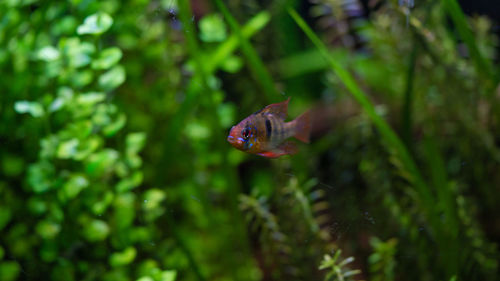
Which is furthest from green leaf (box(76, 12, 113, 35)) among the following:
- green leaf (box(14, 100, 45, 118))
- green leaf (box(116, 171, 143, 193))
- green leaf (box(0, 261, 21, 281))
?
green leaf (box(0, 261, 21, 281))

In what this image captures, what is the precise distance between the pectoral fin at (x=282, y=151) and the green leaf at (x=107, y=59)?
2.83 feet

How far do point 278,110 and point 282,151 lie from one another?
5.3 inches

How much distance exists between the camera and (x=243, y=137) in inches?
46.9

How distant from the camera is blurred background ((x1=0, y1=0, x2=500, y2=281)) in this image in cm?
177

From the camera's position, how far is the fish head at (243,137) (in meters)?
1.19

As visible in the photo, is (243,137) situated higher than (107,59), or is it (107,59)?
(107,59)

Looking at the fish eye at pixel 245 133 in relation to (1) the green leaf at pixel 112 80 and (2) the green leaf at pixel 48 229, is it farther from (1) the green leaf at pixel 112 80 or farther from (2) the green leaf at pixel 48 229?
(2) the green leaf at pixel 48 229

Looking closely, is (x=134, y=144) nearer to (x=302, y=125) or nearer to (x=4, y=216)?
(x=4, y=216)

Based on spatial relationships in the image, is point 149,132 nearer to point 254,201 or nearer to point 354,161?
point 254,201

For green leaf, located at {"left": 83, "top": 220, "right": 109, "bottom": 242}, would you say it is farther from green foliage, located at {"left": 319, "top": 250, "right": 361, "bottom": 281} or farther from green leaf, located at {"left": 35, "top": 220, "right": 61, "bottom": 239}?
green foliage, located at {"left": 319, "top": 250, "right": 361, "bottom": 281}

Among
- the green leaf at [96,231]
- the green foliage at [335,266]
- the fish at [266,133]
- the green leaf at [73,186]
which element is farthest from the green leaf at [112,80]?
the green foliage at [335,266]

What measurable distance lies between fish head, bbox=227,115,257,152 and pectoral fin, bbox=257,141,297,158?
46mm

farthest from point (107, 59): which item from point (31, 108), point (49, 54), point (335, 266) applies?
point (335, 266)

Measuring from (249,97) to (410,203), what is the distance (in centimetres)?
150
